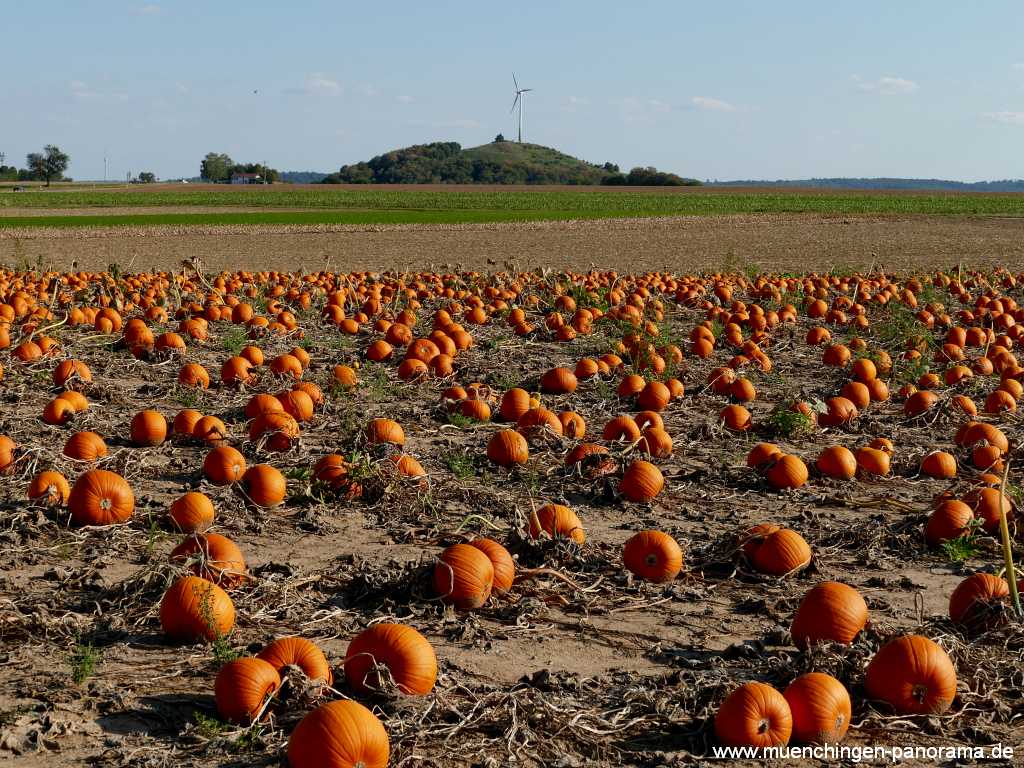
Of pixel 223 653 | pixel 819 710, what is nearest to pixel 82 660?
pixel 223 653

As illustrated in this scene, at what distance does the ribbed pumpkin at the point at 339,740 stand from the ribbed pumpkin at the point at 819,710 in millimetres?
1505

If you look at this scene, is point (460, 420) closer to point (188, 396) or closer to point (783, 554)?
point (188, 396)

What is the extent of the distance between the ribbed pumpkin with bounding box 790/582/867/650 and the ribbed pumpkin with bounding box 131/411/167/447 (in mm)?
5375

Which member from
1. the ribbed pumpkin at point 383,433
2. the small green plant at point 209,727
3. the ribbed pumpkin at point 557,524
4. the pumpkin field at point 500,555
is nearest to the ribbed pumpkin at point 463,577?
the pumpkin field at point 500,555

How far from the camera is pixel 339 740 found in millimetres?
3445

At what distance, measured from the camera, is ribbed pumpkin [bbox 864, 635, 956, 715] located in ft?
13.1

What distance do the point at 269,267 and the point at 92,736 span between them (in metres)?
22.8

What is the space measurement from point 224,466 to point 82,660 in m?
2.77

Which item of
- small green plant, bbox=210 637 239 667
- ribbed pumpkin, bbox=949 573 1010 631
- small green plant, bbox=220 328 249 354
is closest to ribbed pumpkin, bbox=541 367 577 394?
small green plant, bbox=220 328 249 354

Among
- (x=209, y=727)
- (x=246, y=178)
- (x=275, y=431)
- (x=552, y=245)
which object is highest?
(x=246, y=178)

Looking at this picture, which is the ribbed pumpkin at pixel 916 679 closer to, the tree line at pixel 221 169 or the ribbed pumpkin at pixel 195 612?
the ribbed pumpkin at pixel 195 612

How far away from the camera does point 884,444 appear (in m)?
7.71

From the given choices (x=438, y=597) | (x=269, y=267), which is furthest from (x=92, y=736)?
(x=269, y=267)

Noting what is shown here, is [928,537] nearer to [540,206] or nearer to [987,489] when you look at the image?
[987,489]
